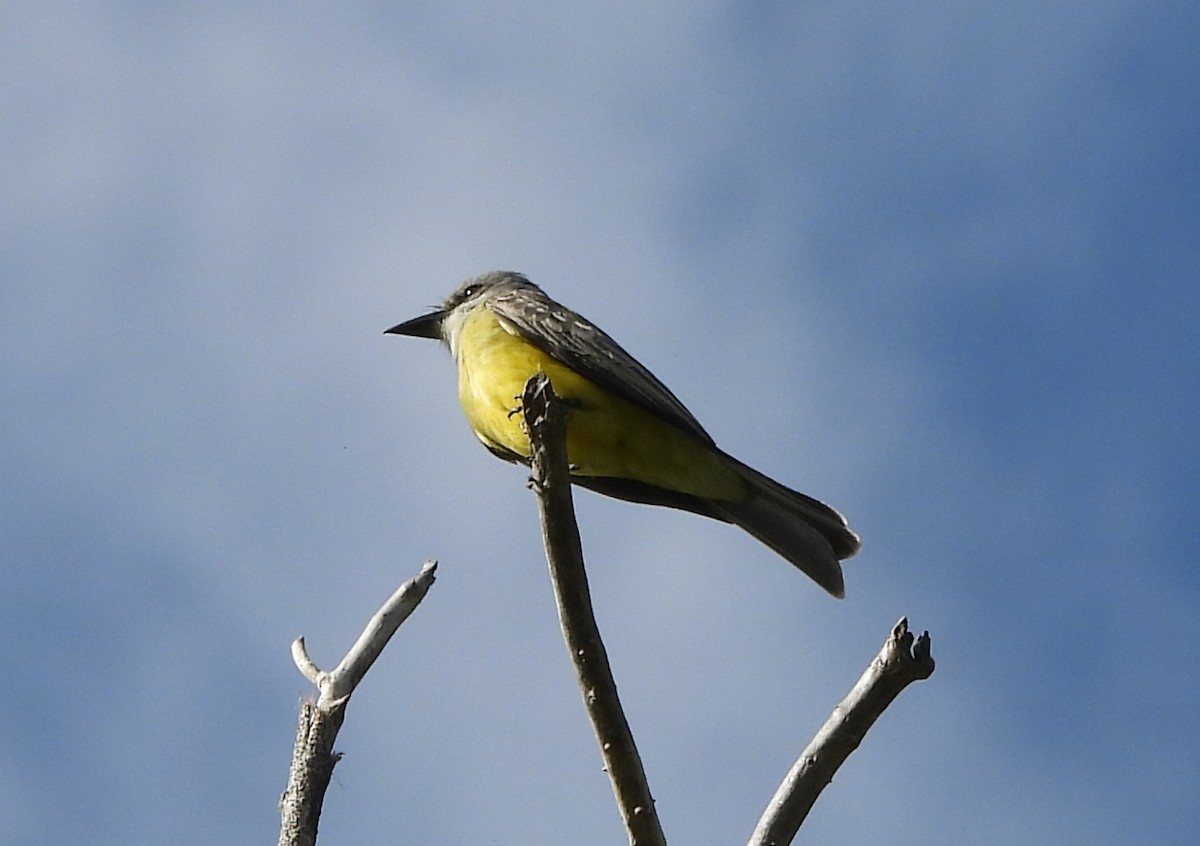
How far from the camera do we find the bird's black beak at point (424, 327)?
927cm

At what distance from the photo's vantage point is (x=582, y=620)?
4.46 meters

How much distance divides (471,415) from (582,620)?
10.2 ft

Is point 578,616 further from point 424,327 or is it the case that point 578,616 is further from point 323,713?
point 424,327

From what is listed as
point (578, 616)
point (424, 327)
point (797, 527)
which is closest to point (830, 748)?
point (578, 616)

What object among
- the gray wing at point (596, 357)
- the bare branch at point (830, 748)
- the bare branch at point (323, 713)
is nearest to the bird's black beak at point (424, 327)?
the gray wing at point (596, 357)

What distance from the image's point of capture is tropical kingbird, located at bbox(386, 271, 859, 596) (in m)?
7.04

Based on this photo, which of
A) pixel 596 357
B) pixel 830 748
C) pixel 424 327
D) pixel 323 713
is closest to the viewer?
pixel 830 748

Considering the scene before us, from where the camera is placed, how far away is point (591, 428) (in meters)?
7.02

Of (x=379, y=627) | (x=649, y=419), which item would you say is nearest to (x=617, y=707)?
(x=379, y=627)

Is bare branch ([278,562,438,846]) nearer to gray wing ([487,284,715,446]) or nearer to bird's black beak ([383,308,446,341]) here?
gray wing ([487,284,715,446])

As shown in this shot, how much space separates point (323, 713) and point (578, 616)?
120cm

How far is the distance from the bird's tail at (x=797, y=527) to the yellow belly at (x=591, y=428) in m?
0.09

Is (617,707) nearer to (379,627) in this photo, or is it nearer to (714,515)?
(379,627)

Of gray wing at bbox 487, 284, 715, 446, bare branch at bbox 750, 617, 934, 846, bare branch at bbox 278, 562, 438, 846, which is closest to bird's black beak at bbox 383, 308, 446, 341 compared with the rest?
gray wing at bbox 487, 284, 715, 446
